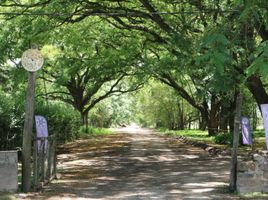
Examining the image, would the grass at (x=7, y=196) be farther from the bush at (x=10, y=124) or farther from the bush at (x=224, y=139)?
the bush at (x=224, y=139)

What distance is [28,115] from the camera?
11.1 meters

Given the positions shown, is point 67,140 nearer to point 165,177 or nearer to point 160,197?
point 165,177

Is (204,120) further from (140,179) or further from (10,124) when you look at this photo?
(140,179)

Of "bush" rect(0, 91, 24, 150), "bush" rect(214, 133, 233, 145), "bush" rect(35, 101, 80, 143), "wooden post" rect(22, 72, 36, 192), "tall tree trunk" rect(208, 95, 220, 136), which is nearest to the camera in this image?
"wooden post" rect(22, 72, 36, 192)

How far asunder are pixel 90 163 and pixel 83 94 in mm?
24570

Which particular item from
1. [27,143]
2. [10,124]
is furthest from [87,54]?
[27,143]

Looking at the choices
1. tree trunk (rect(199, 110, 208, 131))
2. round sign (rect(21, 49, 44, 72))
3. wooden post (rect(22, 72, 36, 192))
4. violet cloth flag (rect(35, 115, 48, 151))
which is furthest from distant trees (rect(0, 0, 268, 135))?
violet cloth flag (rect(35, 115, 48, 151))

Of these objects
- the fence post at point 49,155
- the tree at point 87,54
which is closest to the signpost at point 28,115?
the fence post at point 49,155

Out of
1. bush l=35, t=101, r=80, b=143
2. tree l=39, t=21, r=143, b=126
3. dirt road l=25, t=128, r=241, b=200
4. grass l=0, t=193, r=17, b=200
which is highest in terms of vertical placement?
tree l=39, t=21, r=143, b=126

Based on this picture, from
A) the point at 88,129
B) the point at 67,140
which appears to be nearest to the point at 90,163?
the point at 67,140

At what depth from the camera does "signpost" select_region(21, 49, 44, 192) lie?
36.0 ft

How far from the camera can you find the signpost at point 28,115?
1098 cm

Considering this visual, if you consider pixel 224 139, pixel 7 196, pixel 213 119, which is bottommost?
pixel 7 196

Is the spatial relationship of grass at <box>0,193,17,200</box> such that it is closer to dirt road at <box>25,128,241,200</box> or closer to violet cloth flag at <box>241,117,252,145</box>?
dirt road at <box>25,128,241,200</box>
